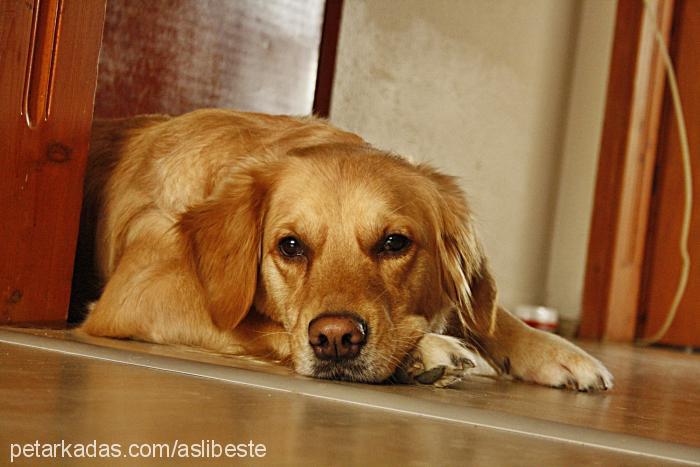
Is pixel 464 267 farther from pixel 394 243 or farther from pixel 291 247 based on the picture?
pixel 291 247

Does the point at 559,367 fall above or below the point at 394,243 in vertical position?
below

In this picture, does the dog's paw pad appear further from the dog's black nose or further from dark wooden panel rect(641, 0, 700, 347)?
dark wooden panel rect(641, 0, 700, 347)

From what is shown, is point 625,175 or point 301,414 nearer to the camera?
point 301,414

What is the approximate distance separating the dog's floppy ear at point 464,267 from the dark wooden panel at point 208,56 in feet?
5.05

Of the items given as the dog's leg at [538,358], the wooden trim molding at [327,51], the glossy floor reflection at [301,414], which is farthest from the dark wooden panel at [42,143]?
the wooden trim molding at [327,51]

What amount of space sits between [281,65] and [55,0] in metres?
1.89

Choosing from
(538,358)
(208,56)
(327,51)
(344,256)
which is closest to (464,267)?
(538,358)

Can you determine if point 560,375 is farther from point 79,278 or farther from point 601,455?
point 79,278

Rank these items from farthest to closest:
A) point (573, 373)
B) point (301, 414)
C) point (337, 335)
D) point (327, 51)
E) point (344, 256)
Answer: point (327, 51) → point (573, 373) → point (344, 256) → point (337, 335) → point (301, 414)

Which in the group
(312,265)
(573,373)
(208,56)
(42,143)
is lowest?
(573,373)

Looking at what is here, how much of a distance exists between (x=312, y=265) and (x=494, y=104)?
3.23 metres

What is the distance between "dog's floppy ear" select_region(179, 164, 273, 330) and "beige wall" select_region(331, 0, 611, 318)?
7.12 ft

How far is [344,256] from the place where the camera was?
1823 millimetres

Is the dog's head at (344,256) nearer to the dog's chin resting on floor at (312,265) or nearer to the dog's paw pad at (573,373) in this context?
the dog's chin resting on floor at (312,265)
